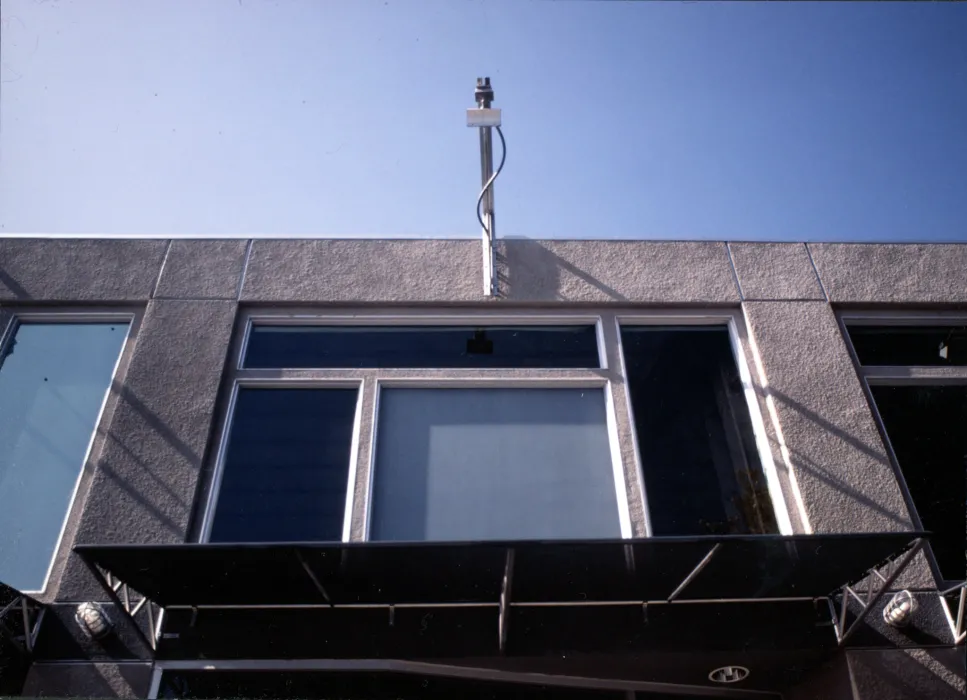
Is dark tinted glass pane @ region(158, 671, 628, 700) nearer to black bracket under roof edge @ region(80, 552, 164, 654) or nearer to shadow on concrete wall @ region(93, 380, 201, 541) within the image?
black bracket under roof edge @ region(80, 552, 164, 654)

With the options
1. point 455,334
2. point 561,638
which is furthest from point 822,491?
point 455,334

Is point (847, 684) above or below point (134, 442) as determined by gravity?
below

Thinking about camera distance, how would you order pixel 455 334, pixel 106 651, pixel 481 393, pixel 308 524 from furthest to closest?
pixel 455 334 → pixel 481 393 → pixel 308 524 → pixel 106 651

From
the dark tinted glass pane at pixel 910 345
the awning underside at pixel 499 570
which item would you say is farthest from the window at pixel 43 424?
the dark tinted glass pane at pixel 910 345

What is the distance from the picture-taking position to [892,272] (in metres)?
6.88

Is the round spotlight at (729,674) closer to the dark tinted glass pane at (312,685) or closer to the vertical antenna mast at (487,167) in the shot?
the dark tinted glass pane at (312,685)

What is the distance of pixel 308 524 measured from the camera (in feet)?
17.7

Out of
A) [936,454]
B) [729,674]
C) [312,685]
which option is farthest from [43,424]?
[936,454]

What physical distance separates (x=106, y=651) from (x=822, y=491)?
4.80m

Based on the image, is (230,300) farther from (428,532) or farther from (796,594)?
(796,594)

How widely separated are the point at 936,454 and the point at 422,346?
13.2ft

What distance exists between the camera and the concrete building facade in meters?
4.80

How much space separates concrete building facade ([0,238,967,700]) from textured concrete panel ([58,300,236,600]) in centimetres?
2

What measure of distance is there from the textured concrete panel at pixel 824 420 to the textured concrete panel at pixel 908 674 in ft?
2.69
